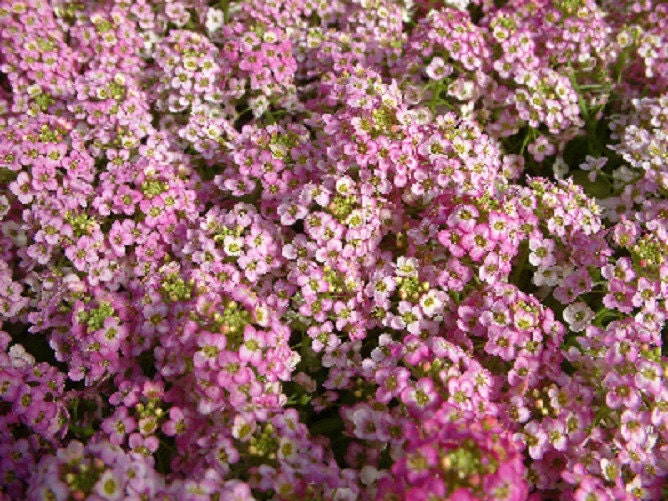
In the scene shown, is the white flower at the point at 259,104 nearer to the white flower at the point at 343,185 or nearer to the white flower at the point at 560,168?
the white flower at the point at 343,185

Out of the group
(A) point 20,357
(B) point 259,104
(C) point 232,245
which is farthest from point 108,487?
(B) point 259,104

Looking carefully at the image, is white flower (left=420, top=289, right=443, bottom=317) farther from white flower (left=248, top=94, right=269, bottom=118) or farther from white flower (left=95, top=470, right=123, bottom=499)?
white flower (left=248, top=94, right=269, bottom=118)

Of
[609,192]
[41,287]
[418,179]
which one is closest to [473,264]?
[418,179]

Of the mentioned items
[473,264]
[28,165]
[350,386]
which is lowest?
[350,386]

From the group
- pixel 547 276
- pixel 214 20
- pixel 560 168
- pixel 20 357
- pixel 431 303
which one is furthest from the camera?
pixel 214 20

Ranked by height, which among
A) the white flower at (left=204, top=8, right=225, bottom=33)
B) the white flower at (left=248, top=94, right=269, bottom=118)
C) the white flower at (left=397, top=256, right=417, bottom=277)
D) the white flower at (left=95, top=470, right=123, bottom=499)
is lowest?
the white flower at (left=95, top=470, right=123, bottom=499)

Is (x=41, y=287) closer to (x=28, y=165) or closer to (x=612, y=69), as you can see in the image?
(x=28, y=165)

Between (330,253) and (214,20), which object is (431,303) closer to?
(330,253)

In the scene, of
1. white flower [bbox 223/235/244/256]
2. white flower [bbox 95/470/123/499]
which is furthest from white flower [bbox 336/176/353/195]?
white flower [bbox 95/470/123/499]

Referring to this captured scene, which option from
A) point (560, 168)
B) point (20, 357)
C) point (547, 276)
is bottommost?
point (20, 357)
